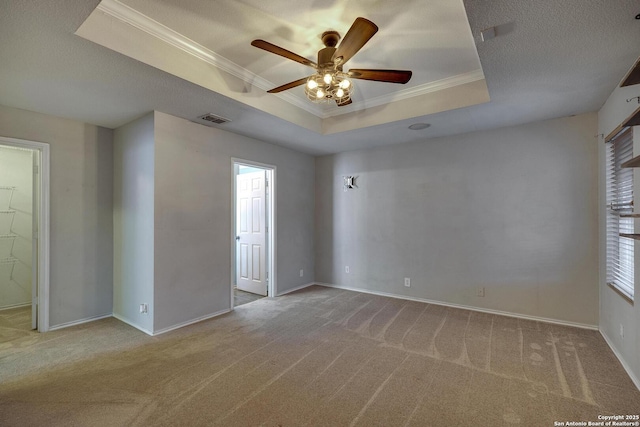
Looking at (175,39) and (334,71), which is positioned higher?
(175,39)

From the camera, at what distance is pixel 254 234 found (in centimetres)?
491

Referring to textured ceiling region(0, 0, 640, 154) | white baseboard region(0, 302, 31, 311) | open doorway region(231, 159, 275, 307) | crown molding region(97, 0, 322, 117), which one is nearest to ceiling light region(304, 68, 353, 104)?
textured ceiling region(0, 0, 640, 154)

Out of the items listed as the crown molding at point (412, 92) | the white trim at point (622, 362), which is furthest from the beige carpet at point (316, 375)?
the crown molding at point (412, 92)

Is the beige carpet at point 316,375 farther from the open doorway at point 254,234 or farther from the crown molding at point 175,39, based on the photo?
the crown molding at point 175,39

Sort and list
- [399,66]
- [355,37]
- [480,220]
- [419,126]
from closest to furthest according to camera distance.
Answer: [355,37] → [399,66] → [419,126] → [480,220]

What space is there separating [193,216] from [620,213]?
4427mm

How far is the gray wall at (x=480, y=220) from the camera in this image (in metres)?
3.31

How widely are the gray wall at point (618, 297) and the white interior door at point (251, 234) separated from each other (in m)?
4.16

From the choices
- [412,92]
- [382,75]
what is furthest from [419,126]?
[382,75]

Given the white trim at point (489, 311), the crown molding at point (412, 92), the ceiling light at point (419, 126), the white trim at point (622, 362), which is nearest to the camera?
the white trim at point (622, 362)

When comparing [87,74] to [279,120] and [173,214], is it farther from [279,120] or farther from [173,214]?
[279,120]

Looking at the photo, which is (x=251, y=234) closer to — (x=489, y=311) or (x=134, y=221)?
(x=134, y=221)

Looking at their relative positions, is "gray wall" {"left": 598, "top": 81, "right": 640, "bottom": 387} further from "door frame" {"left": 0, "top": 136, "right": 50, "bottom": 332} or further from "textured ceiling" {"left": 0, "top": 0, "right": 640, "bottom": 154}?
"door frame" {"left": 0, "top": 136, "right": 50, "bottom": 332}

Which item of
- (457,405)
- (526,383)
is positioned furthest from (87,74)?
(526,383)
